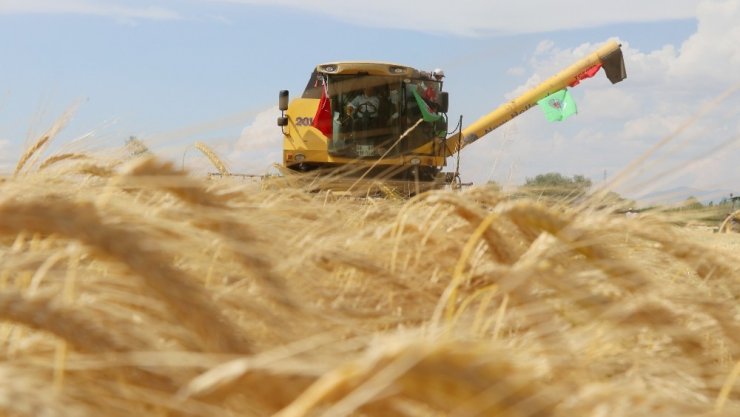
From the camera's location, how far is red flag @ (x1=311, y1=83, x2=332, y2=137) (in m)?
11.2

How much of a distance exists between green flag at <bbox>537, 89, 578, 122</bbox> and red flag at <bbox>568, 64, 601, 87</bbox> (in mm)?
1915

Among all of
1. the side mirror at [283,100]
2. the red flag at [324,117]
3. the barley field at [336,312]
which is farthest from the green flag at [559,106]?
the barley field at [336,312]

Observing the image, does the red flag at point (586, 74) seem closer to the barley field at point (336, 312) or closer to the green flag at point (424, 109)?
the green flag at point (424, 109)

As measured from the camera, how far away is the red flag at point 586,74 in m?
13.7

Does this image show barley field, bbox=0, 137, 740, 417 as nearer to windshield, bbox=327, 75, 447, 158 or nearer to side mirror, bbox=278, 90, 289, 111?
windshield, bbox=327, 75, 447, 158

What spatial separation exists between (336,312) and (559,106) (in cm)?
1098

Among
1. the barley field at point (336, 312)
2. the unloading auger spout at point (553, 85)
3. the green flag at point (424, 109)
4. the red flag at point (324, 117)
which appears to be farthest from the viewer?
the unloading auger spout at point (553, 85)

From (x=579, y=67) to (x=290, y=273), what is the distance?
1315 cm

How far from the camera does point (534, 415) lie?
0.67 m

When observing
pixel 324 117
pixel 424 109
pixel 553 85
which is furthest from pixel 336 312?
pixel 553 85

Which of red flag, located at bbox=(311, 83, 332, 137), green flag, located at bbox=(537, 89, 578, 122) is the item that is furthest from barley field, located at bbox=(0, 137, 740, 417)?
green flag, located at bbox=(537, 89, 578, 122)

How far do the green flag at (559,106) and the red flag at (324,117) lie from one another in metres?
2.51

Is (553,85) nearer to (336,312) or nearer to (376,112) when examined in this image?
(376,112)

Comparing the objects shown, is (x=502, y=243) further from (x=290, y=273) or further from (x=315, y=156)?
(x=315, y=156)
